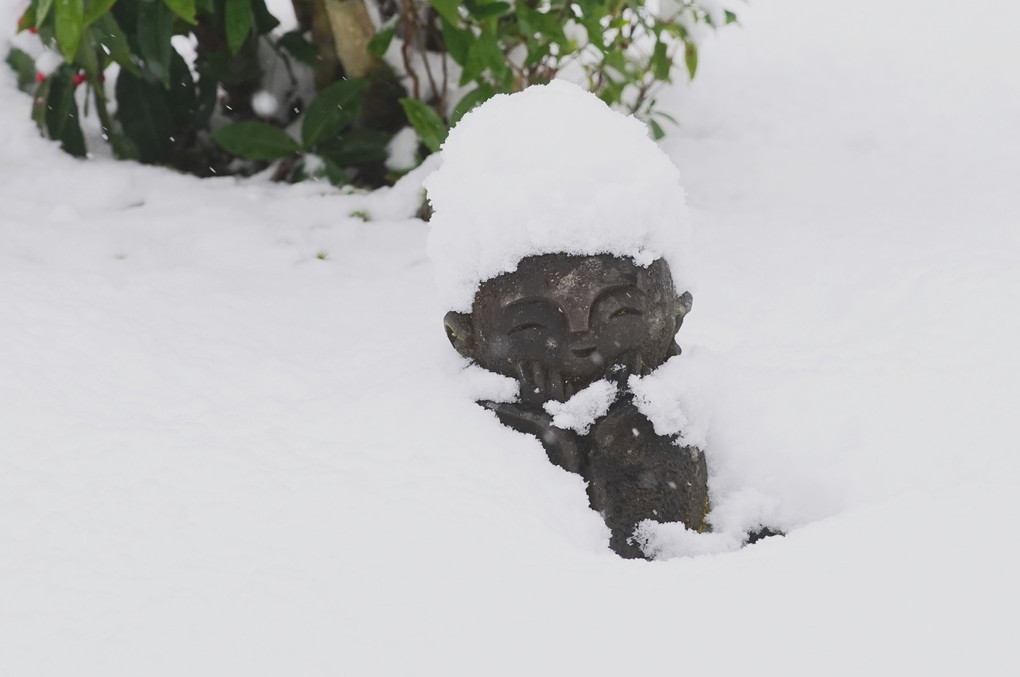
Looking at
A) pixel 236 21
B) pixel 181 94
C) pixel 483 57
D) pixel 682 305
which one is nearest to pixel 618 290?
pixel 682 305

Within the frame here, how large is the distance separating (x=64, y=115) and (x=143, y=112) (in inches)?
9.8

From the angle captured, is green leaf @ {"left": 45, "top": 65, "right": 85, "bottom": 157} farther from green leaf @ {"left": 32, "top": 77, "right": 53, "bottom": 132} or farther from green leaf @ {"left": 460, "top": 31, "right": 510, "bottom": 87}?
green leaf @ {"left": 460, "top": 31, "right": 510, "bottom": 87}

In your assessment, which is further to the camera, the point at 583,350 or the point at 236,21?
the point at 236,21

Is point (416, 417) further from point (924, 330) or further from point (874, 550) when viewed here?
point (924, 330)

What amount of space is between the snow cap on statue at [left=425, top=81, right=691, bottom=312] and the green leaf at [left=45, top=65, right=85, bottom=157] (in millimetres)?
1642

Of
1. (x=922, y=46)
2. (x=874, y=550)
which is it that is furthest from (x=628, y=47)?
(x=874, y=550)

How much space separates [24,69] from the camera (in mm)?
3014

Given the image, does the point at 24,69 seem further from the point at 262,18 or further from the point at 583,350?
the point at 583,350

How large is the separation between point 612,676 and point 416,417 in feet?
1.99

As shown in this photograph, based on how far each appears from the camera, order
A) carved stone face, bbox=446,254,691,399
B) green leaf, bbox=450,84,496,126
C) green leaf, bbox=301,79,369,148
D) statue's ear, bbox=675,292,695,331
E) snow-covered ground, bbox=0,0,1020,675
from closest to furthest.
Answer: snow-covered ground, bbox=0,0,1020,675 → carved stone face, bbox=446,254,691,399 → statue's ear, bbox=675,292,695,331 → green leaf, bbox=450,84,496,126 → green leaf, bbox=301,79,369,148

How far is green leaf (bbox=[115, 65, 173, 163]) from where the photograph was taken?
2.91 m

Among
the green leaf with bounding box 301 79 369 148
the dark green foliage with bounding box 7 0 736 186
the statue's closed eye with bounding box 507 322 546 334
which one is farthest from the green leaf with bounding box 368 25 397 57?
the statue's closed eye with bounding box 507 322 546 334

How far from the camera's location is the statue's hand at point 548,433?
4.96 ft

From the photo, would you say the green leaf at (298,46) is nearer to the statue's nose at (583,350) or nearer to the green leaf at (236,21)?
the green leaf at (236,21)
